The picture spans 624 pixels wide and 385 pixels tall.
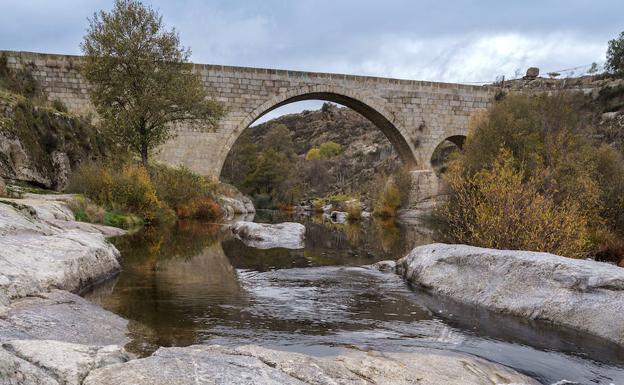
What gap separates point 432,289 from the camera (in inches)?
288

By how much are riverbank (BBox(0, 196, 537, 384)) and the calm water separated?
1.16 ft

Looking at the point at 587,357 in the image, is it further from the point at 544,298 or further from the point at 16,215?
the point at 16,215

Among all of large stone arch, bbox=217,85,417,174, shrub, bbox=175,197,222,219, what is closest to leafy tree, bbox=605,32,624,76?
large stone arch, bbox=217,85,417,174

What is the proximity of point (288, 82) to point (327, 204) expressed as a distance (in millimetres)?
23939

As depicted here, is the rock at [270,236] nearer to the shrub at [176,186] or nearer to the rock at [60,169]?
the shrub at [176,186]

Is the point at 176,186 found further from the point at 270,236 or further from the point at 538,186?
the point at 538,186

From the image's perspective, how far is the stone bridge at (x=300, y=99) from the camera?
22.8m

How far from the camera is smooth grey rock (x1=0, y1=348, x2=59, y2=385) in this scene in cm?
228

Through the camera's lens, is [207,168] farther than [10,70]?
Yes

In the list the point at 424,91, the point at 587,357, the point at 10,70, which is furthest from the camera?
the point at 424,91

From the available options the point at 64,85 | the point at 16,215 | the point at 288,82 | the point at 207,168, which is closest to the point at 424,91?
the point at 288,82

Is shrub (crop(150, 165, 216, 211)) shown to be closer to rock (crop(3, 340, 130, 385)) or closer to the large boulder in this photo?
the large boulder

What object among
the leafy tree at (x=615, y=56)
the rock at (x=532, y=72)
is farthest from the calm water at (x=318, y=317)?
the leafy tree at (x=615, y=56)

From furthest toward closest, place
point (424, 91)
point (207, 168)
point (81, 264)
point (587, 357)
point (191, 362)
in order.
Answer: point (424, 91)
point (207, 168)
point (81, 264)
point (587, 357)
point (191, 362)
